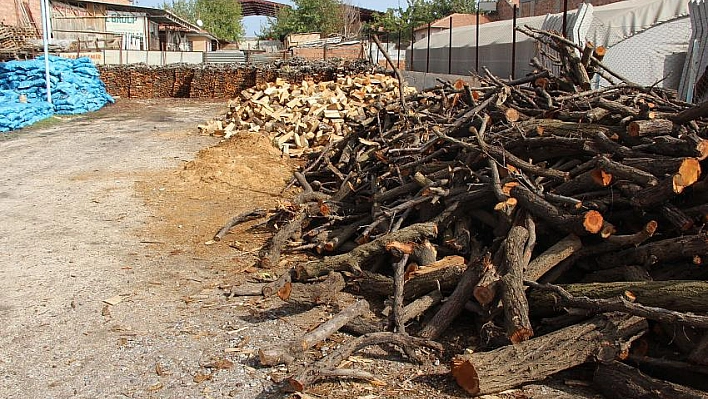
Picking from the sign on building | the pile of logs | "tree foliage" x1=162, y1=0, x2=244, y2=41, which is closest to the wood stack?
the pile of logs

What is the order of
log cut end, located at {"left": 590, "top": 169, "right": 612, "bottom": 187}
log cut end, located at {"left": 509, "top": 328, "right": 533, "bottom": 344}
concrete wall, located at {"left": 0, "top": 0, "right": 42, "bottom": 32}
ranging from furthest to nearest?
concrete wall, located at {"left": 0, "top": 0, "right": 42, "bottom": 32} < log cut end, located at {"left": 590, "top": 169, "right": 612, "bottom": 187} < log cut end, located at {"left": 509, "top": 328, "right": 533, "bottom": 344}

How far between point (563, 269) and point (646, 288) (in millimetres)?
841

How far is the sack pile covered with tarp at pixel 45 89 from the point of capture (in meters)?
19.5

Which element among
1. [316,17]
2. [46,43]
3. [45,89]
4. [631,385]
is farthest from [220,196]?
[316,17]

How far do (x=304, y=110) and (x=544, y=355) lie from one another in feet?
38.3

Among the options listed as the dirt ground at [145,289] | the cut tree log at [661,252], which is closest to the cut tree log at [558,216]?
the cut tree log at [661,252]

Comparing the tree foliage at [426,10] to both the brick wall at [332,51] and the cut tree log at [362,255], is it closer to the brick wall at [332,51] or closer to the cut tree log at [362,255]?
the brick wall at [332,51]

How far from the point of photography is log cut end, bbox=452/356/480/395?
398 centimetres

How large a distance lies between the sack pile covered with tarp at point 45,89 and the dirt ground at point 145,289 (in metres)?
7.56

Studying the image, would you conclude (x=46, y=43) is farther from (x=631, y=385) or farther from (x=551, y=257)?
(x=631, y=385)

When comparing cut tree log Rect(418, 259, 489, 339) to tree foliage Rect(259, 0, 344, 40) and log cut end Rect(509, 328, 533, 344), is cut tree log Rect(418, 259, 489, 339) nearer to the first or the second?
log cut end Rect(509, 328, 533, 344)

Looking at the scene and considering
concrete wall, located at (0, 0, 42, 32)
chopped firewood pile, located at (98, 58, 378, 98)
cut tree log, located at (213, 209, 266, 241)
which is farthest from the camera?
concrete wall, located at (0, 0, 42, 32)

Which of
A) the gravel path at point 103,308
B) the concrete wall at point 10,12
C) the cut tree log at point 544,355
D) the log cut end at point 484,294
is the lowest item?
the gravel path at point 103,308

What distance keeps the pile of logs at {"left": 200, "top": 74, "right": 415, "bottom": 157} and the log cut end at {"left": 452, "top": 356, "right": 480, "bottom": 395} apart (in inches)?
354
